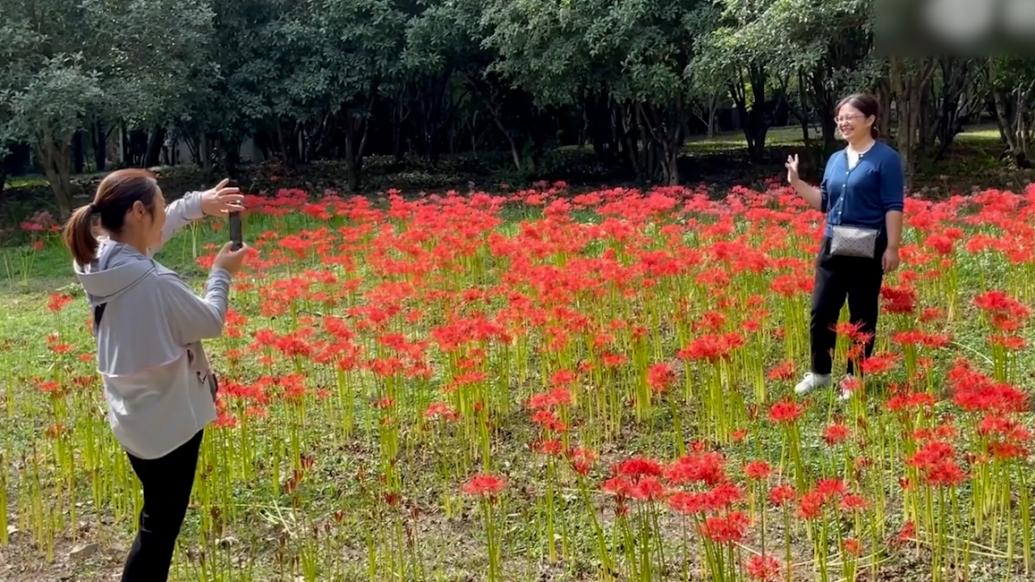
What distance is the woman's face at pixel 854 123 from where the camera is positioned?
184 inches

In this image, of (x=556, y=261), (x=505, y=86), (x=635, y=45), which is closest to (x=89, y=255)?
(x=556, y=261)

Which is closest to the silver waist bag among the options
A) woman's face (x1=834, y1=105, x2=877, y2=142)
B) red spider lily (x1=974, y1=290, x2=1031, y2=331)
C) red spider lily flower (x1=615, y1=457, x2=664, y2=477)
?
woman's face (x1=834, y1=105, x2=877, y2=142)

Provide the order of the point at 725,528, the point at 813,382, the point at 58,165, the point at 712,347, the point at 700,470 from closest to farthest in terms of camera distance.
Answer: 1. the point at 725,528
2. the point at 700,470
3. the point at 712,347
4. the point at 813,382
5. the point at 58,165

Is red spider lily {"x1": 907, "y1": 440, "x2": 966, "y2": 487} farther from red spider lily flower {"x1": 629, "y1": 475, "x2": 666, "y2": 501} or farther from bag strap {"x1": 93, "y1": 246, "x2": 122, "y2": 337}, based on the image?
bag strap {"x1": 93, "y1": 246, "x2": 122, "y2": 337}

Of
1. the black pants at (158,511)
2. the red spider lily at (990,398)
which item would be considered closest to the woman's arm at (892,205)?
the red spider lily at (990,398)

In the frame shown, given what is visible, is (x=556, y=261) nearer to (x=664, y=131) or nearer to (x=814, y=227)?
(x=814, y=227)

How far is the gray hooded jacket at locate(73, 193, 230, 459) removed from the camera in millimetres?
2982

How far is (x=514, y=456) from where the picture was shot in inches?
191

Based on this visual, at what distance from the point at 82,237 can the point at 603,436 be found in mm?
2870

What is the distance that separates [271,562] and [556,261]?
4.02 metres

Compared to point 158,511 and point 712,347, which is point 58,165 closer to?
point 158,511

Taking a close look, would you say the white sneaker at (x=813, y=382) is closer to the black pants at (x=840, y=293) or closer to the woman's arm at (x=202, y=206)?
the black pants at (x=840, y=293)

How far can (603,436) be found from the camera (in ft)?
16.4

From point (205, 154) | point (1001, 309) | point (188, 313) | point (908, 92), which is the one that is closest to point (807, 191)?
point (1001, 309)
